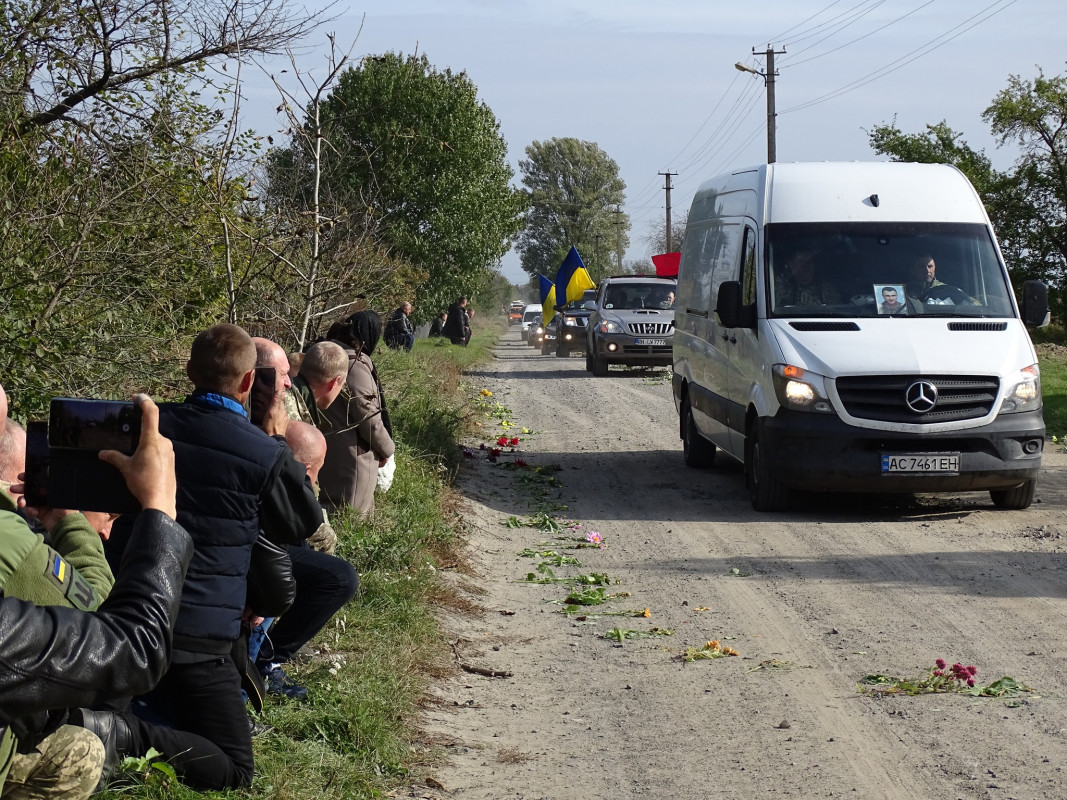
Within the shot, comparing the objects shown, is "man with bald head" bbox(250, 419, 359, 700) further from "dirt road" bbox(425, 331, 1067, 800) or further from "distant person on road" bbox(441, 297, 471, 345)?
"distant person on road" bbox(441, 297, 471, 345)

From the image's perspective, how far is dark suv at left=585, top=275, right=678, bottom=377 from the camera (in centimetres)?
2688

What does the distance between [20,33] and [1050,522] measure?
8331 millimetres

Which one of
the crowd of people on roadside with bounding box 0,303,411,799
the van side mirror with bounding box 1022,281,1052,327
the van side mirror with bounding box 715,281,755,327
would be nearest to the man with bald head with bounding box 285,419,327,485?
the crowd of people on roadside with bounding box 0,303,411,799

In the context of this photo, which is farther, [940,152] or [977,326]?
[940,152]

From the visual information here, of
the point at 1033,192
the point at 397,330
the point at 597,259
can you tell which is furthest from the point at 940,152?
the point at 597,259

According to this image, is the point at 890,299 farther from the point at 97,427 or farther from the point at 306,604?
the point at 97,427

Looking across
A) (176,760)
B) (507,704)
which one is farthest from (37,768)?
(507,704)

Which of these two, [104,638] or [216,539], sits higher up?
[104,638]

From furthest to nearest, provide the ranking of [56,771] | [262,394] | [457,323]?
[457,323] → [262,394] → [56,771]

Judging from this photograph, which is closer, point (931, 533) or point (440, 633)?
point (440, 633)

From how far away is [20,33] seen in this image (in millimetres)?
9312

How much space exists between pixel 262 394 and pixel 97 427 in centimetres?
248

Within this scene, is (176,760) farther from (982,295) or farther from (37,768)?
(982,295)

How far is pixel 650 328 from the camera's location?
26.9 m
